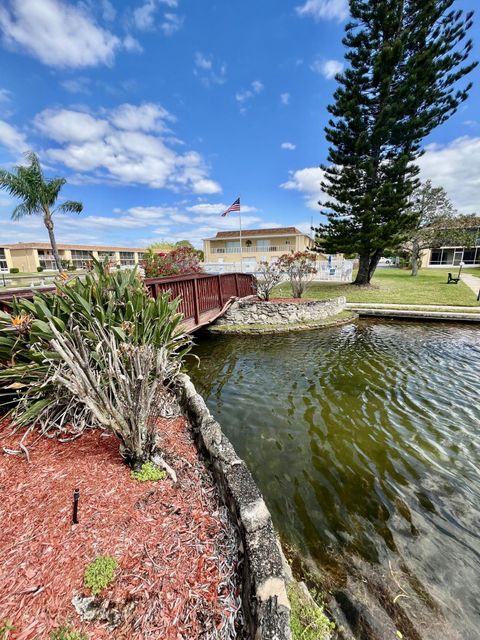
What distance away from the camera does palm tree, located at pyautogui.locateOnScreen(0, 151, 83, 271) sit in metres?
17.3

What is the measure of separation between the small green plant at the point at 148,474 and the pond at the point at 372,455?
1.29 metres

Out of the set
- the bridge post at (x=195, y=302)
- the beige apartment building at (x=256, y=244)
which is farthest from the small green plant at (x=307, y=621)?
the beige apartment building at (x=256, y=244)

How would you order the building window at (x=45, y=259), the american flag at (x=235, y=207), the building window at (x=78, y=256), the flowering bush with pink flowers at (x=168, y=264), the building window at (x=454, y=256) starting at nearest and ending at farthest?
the flowering bush with pink flowers at (x=168, y=264)
the american flag at (x=235, y=207)
the building window at (x=454, y=256)
the building window at (x=45, y=259)
the building window at (x=78, y=256)

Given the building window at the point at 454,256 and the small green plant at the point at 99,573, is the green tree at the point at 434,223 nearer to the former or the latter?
the building window at the point at 454,256

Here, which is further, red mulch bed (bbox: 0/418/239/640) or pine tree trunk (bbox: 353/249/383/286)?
pine tree trunk (bbox: 353/249/383/286)

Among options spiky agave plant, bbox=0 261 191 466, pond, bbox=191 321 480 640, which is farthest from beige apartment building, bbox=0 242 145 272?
spiky agave plant, bbox=0 261 191 466

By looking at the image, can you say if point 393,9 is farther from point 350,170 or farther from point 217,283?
point 217,283

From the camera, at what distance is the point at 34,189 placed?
1792 centimetres

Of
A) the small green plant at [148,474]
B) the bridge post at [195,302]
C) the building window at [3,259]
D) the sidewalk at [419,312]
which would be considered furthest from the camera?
the building window at [3,259]

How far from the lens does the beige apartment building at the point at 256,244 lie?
1383 inches

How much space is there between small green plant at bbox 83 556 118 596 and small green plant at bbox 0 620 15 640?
0.31 metres

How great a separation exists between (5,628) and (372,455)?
12.1 ft

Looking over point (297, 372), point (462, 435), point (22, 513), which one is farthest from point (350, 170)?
point (22, 513)

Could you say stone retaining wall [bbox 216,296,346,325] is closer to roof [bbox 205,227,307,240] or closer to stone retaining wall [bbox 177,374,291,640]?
stone retaining wall [bbox 177,374,291,640]
